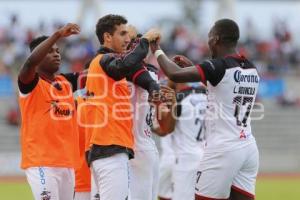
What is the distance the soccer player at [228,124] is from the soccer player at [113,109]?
40 cm

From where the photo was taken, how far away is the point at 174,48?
1088 inches

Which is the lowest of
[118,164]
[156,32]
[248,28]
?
[118,164]

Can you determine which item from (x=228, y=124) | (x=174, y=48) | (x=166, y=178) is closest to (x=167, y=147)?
(x=166, y=178)

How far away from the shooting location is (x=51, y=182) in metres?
8.20

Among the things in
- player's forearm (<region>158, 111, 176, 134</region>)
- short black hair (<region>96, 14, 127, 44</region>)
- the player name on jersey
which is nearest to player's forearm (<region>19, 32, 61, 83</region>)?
short black hair (<region>96, 14, 127, 44</region>)

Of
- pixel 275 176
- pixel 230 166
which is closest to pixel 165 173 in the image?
pixel 230 166

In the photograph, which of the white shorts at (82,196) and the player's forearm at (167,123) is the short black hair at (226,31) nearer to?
the white shorts at (82,196)

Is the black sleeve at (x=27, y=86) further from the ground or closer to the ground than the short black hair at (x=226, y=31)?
closer to the ground

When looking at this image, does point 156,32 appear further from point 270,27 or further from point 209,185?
point 270,27

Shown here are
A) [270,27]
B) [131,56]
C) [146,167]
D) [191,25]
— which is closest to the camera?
[131,56]

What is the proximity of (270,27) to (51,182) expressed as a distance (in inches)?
1058

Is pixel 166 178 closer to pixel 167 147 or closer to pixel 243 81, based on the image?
pixel 167 147

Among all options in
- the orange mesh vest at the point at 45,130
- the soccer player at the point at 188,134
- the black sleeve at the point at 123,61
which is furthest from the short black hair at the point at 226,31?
the soccer player at the point at 188,134

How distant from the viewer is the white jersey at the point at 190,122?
11570 mm
